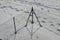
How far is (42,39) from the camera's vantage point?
158 cm

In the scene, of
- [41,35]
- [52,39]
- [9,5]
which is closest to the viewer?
[52,39]

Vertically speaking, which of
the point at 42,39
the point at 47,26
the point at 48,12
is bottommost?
the point at 42,39

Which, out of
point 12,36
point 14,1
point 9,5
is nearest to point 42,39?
point 12,36

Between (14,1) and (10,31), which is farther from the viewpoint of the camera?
(14,1)

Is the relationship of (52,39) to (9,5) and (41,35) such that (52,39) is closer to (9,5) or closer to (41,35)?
(41,35)

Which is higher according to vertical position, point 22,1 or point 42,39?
point 22,1

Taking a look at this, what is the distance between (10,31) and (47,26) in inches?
32.3

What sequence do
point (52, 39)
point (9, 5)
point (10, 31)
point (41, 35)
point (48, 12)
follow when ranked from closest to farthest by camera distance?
point (52, 39) → point (41, 35) → point (10, 31) → point (48, 12) → point (9, 5)

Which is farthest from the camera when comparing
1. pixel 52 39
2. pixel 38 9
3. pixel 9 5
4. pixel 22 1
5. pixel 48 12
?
pixel 22 1

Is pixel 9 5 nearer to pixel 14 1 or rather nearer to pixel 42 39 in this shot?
pixel 14 1

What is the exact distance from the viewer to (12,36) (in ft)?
5.55

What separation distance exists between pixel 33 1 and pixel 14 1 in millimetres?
759

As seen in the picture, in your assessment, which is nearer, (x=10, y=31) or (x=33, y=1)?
(x=10, y=31)

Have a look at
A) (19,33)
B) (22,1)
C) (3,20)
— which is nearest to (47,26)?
(19,33)
